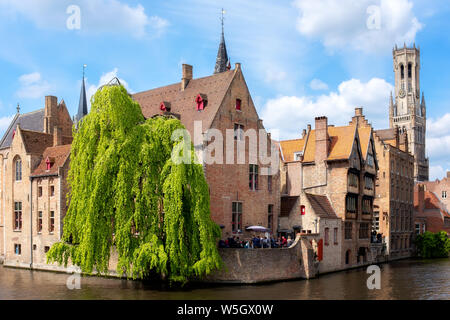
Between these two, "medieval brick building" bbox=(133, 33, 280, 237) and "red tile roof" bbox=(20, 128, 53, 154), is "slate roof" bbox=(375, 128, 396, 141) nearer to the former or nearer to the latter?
"medieval brick building" bbox=(133, 33, 280, 237)

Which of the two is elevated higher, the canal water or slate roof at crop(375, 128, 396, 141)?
slate roof at crop(375, 128, 396, 141)

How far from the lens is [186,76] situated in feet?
127

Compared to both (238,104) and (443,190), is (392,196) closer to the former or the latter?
(238,104)

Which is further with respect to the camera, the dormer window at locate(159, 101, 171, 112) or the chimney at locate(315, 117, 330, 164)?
the chimney at locate(315, 117, 330, 164)

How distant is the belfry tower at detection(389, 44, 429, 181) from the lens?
13200cm

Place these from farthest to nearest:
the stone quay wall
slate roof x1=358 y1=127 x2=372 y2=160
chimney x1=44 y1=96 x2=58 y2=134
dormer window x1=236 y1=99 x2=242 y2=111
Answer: chimney x1=44 y1=96 x2=58 y2=134 → slate roof x1=358 y1=127 x2=372 y2=160 → dormer window x1=236 y1=99 x2=242 y2=111 → the stone quay wall

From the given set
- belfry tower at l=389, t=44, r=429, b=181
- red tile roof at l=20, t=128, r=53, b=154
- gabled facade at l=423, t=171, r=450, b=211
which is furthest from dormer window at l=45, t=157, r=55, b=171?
belfry tower at l=389, t=44, r=429, b=181

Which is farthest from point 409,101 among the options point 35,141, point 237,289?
point 237,289

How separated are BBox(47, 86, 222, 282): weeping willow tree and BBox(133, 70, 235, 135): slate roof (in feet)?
21.6

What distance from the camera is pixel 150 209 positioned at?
27.3 meters

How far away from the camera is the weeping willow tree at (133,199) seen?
2673 cm

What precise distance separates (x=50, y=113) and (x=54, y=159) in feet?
31.2
